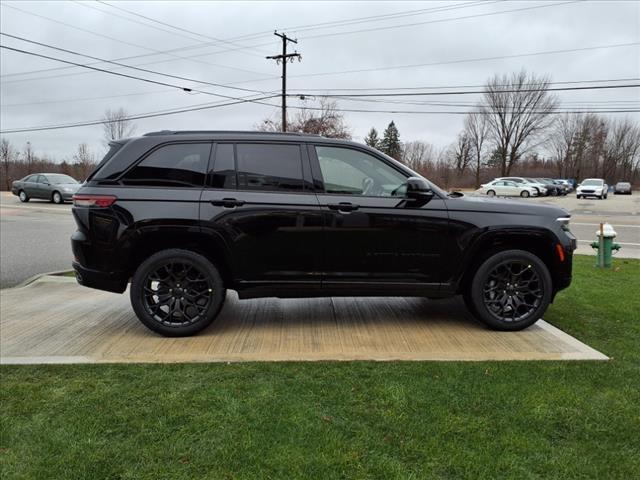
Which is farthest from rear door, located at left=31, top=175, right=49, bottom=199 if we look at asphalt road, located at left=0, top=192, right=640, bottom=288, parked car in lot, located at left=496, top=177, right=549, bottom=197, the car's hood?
parked car in lot, located at left=496, top=177, right=549, bottom=197

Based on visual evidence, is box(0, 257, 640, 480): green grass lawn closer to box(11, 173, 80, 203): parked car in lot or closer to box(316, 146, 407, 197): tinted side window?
box(316, 146, 407, 197): tinted side window

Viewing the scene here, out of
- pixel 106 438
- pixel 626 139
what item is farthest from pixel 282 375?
pixel 626 139

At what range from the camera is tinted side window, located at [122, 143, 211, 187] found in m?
4.50

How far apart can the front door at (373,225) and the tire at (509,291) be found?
415mm

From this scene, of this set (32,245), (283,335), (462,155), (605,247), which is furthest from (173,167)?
(462,155)

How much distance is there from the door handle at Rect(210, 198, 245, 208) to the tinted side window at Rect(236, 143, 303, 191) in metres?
0.16

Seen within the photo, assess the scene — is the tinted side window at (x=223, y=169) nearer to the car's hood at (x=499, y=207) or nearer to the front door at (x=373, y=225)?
the front door at (x=373, y=225)

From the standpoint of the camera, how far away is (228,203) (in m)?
4.46

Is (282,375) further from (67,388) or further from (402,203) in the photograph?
(402,203)

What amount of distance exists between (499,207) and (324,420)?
2765 mm

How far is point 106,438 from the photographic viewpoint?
2826mm

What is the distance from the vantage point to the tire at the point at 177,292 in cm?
449

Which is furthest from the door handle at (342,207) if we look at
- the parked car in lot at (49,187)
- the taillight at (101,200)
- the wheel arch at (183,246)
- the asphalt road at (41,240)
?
the parked car in lot at (49,187)

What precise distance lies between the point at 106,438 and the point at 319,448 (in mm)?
1211
